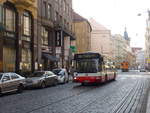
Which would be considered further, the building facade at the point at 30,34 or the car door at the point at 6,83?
the building facade at the point at 30,34

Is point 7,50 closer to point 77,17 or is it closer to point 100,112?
point 100,112

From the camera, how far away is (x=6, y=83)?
62.5 feet

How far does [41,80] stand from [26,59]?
11.6m

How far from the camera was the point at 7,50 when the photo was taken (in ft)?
104

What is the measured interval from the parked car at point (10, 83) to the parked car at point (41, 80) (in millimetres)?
2876

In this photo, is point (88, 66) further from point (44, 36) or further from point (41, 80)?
point (44, 36)

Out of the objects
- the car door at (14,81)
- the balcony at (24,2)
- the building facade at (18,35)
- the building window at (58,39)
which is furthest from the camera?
the building window at (58,39)

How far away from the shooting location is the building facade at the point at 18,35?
30.9 metres

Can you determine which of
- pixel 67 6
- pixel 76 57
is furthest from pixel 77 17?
pixel 76 57

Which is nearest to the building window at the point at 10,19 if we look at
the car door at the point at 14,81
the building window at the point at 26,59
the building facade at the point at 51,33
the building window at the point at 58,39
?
the building window at the point at 26,59

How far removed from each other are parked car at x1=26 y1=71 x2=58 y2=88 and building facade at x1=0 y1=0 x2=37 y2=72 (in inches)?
215

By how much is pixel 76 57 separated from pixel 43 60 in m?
16.1

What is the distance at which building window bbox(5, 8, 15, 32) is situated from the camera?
31.8 meters

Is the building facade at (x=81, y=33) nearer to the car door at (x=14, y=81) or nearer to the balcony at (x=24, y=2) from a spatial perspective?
the balcony at (x=24, y=2)
